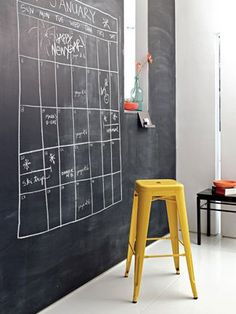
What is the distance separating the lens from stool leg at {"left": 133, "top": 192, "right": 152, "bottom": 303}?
2525mm

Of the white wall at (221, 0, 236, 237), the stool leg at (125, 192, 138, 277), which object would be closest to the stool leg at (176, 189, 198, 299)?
the stool leg at (125, 192, 138, 277)

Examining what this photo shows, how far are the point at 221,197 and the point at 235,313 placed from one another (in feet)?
4.59

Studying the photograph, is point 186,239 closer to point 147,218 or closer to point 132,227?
point 147,218

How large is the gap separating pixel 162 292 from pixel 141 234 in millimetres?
477

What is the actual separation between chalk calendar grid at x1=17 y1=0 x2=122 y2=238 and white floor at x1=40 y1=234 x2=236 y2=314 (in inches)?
20.0

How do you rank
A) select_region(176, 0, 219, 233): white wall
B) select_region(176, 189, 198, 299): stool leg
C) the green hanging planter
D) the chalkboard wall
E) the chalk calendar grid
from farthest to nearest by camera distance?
select_region(176, 0, 219, 233): white wall, the green hanging planter, select_region(176, 189, 198, 299): stool leg, the chalk calendar grid, the chalkboard wall

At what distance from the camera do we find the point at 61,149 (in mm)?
2531

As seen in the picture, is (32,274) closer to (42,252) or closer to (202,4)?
(42,252)

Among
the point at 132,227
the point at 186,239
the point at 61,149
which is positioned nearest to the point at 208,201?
the point at 132,227

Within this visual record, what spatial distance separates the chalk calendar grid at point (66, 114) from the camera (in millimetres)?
2258

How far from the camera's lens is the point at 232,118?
12.8 feet

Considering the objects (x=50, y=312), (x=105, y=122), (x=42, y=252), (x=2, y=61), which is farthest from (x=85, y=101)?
(x=50, y=312)

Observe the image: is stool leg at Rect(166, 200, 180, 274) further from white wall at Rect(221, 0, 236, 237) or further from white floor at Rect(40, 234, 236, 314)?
white wall at Rect(221, 0, 236, 237)

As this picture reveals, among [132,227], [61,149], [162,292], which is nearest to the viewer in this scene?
[61,149]
